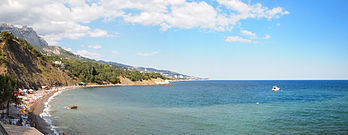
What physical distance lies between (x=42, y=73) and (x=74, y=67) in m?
54.3

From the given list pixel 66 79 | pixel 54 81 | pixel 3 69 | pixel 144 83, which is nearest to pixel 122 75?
Answer: pixel 144 83

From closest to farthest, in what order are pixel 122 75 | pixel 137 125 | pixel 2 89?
1. pixel 2 89
2. pixel 137 125
3. pixel 122 75

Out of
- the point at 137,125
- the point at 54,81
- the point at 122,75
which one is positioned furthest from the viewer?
the point at 122,75

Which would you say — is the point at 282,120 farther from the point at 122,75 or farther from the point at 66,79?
the point at 122,75

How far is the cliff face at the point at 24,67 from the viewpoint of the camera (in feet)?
236

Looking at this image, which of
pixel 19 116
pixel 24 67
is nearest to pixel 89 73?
pixel 24 67

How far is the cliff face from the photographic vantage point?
7188cm

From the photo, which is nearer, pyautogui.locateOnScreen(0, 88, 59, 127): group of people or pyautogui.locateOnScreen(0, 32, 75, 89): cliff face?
pyautogui.locateOnScreen(0, 88, 59, 127): group of people

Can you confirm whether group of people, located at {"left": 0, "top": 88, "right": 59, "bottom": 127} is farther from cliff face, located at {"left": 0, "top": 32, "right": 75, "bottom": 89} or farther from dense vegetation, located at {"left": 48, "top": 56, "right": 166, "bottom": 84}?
dense vegetation, located at {"left": 48, "top": 56, "right": 166, "bottom": 84}

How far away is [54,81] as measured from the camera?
351ft

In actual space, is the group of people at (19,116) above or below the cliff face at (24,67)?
below

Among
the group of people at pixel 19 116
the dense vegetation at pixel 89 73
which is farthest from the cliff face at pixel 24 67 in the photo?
the dense vegetation at pixel 89 73

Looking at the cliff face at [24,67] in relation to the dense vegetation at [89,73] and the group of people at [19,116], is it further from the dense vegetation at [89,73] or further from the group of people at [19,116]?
the dense vegetation at [89,73]

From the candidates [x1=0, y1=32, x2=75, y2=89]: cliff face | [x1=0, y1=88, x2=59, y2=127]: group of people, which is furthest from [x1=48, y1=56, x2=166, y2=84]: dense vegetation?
[x1=0, y1=88, x2=59, y2=127]: group of people
